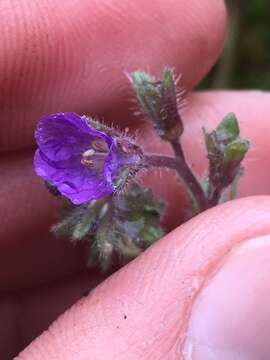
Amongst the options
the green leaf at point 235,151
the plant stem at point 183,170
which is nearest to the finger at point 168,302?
the green leaf at point 235,151

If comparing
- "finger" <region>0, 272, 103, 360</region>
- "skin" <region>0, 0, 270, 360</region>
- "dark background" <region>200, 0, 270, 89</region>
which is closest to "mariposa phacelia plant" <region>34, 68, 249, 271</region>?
"skin" <region>0, 0, 270, 360</region>

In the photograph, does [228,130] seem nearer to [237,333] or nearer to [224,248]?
[224,248]

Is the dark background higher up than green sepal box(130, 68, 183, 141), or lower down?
lower down

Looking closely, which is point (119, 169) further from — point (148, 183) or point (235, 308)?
point (148, 183)

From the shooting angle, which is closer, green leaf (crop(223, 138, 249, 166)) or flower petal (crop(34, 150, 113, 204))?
flower petal (crop(34, 150, 113, 204))

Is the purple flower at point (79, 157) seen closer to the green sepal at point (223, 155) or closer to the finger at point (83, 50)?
the green sepal at point (223, 155)

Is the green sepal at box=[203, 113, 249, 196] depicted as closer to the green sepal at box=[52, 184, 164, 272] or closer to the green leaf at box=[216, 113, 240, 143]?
the green leaf at box=[216, 113, 240, 143]
